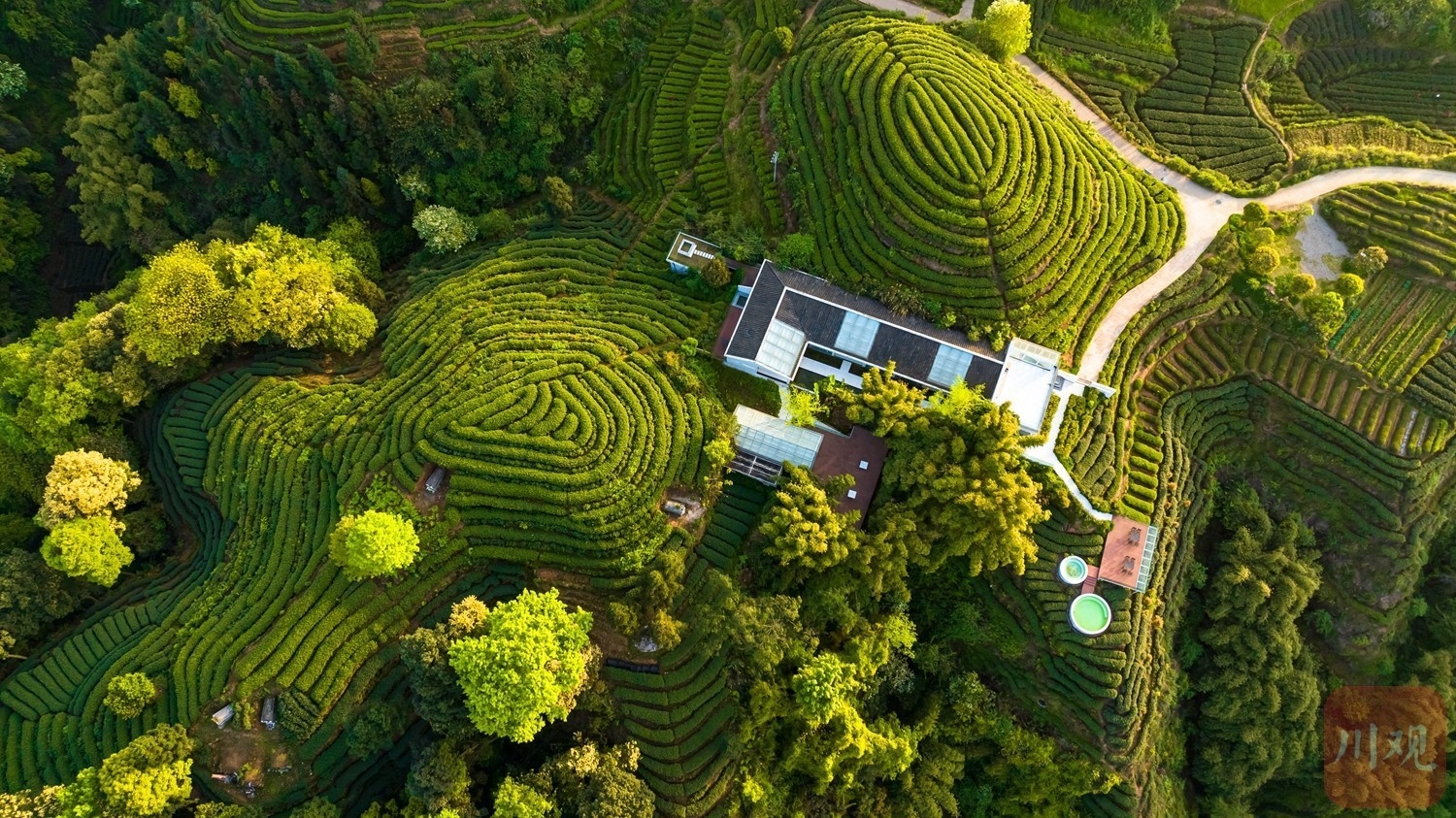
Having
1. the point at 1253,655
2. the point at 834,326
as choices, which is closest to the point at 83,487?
the point at 834,326

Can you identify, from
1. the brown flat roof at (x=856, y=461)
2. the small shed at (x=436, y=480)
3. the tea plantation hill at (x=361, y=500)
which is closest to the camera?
the tea plantation hill at (x=361, y=500)

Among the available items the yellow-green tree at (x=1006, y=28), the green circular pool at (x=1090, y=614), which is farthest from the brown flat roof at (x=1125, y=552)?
the yellow-green tree at (x=1006, y=28)

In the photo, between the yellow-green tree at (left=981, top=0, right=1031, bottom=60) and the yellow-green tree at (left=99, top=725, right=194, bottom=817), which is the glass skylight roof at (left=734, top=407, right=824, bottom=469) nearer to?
the yellow-green tree at (left=981, top=0, right=1031, bottom=60)

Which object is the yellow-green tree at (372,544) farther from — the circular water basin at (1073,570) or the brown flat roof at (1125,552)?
the brown flat roof at (1125,552)

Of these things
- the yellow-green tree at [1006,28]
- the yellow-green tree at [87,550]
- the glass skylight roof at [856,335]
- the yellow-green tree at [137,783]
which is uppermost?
the yellow-green tree at [1006,28]

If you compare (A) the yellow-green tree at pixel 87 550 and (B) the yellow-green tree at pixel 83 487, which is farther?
(B) the yellow-green tree at pixel 83 487

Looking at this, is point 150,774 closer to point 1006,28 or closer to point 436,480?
point 436,480

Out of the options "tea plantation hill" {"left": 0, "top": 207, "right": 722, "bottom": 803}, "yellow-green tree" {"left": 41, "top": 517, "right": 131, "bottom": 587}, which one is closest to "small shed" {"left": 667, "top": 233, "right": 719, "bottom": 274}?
"tea plantation hill" {"left": 0, "top": 207, "right": 722, "bottom": 803}
